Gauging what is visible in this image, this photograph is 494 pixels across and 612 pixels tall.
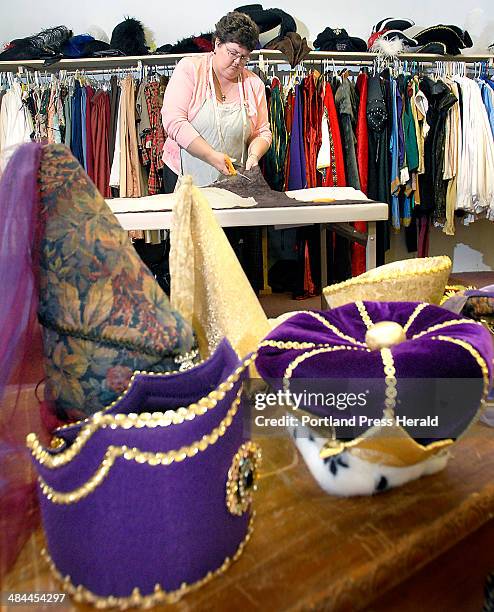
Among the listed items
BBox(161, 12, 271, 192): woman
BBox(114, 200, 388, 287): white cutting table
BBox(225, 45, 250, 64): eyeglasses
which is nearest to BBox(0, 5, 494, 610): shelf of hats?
BBox(114, 200, 388, 287): white cutting table

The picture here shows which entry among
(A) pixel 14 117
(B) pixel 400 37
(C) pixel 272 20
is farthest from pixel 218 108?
(B) pixel 400 37

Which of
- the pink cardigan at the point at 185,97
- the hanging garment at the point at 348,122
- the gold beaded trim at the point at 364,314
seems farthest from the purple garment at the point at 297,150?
the gold beaded trim at the point at 364,314

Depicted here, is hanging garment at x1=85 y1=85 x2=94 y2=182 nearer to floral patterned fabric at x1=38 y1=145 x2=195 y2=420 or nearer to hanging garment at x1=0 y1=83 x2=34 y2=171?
hanging garment at x1=0 y1=83 x2=34 y2=171

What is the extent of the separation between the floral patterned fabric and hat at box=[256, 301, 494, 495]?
0.32 feet

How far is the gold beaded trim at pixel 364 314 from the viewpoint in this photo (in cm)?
49

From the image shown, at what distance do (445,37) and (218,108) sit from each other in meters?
1.50

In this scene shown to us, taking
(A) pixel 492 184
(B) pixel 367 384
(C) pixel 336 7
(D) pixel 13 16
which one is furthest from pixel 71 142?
(B) pixel 367 384

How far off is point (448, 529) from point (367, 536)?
2.7 inches

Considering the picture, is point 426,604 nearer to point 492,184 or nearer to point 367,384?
point 367,384

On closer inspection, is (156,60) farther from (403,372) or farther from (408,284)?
(403,372)

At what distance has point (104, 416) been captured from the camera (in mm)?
334

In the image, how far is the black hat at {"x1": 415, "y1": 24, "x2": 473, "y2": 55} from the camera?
8.59ft

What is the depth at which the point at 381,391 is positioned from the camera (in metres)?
0.38

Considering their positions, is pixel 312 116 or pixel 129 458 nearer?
pixel 129 458
